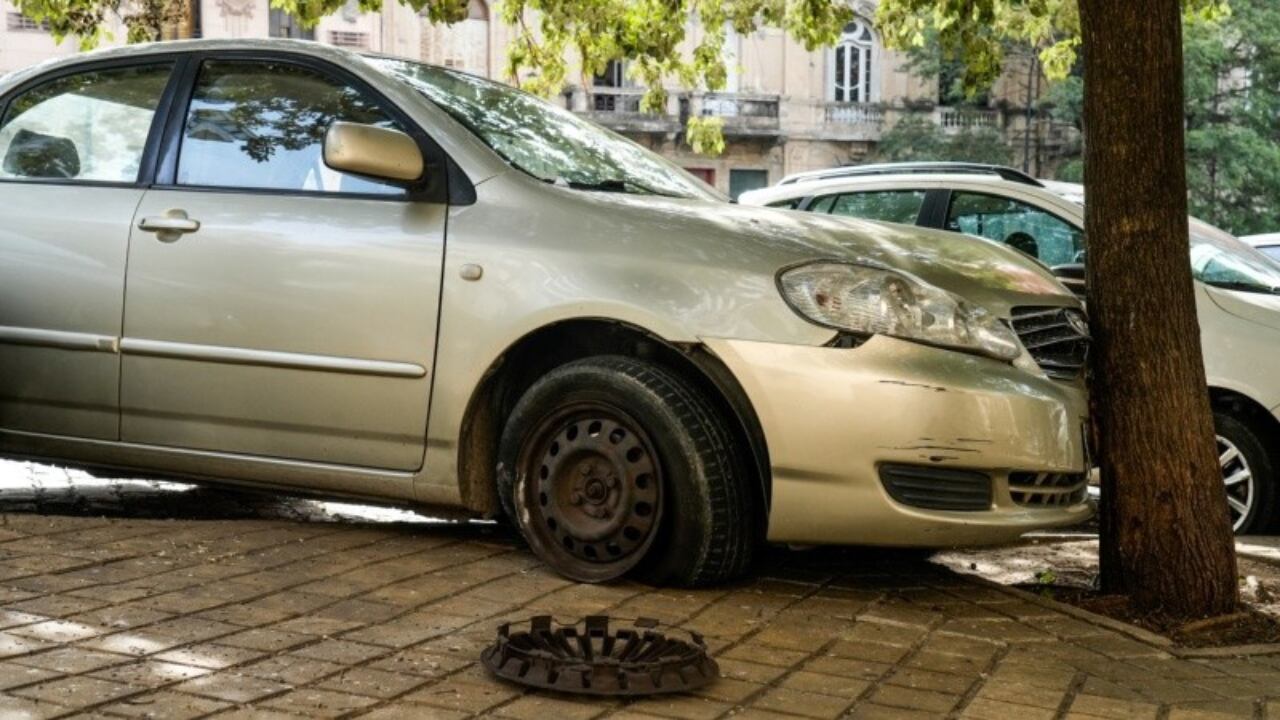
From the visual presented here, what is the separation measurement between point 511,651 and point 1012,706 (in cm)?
117

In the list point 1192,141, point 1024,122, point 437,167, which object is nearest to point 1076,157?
point 1024,122

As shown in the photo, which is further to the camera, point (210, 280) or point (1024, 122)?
point (1024, 122)

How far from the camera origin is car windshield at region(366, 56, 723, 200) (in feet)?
18.8

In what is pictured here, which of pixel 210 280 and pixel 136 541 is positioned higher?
pixel 210 280

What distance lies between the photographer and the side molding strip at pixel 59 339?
5949 millimetres

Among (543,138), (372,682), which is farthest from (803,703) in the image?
(543,138)

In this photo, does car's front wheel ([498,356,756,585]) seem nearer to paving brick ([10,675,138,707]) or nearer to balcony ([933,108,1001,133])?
paving brick ([10,675,138,707])

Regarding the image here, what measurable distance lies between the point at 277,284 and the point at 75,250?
86 cm

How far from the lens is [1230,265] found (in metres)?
8.54

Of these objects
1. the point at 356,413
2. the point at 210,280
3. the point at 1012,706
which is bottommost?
the point at 1012,706

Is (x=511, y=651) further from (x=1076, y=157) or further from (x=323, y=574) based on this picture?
(x=1076, y=157)

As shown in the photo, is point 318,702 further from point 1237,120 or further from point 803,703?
point 1237,120

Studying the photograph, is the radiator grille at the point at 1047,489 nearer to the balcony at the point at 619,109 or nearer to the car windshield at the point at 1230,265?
the car windshield at the point at 1230,265

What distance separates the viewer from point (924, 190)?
939 cm
